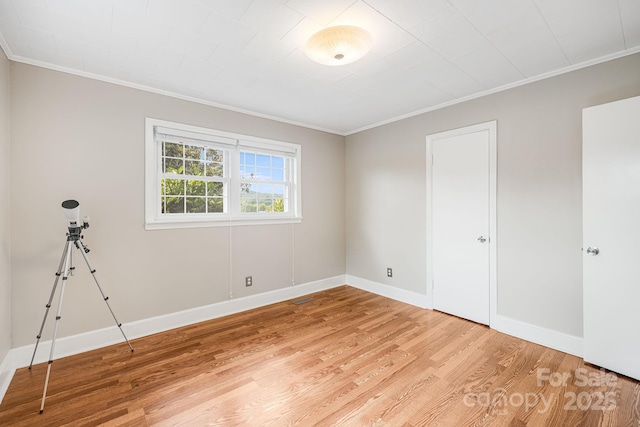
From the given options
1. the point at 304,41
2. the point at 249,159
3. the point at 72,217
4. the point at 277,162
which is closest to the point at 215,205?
the point at 249,159

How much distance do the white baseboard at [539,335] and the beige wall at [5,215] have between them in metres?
4.38

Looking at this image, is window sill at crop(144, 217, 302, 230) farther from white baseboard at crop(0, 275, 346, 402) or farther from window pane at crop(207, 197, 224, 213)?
white baseboard at crop(0, 275, 346, 402)

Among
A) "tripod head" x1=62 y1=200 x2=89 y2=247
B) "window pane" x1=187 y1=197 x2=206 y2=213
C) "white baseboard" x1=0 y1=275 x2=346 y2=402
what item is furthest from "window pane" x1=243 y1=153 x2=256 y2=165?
"tripod head" x1=62 y1=200 x2=89 y2=247

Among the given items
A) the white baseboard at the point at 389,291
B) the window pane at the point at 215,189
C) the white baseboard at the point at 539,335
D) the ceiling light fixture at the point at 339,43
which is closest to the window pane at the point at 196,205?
the window pane at the point at 215,189

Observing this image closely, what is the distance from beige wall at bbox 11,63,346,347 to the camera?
2.35 m

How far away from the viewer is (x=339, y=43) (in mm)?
1869

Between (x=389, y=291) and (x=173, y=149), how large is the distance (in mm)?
3392

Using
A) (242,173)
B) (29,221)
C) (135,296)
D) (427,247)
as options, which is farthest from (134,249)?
(427,247)

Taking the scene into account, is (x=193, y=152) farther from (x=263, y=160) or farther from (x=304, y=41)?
(x=304, y=41)

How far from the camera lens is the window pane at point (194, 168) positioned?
3.26m

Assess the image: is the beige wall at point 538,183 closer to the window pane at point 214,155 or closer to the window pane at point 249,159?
the window pane at point 249,159

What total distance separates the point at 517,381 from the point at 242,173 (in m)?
3.47

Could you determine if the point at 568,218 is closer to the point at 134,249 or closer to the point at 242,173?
the point at 242,173

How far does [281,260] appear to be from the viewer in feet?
13.0
